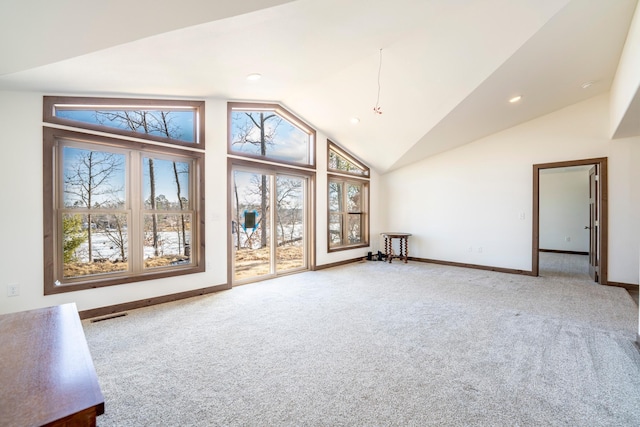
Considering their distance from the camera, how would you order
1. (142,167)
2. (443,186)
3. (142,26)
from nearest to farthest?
(142,26), (142,167), (443,186)

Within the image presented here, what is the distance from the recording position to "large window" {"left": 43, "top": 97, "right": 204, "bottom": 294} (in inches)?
121

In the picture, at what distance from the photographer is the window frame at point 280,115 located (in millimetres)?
4355

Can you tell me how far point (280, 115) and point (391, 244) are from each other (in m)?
3.86

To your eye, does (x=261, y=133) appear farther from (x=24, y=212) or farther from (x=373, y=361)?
(x=373, y=361)

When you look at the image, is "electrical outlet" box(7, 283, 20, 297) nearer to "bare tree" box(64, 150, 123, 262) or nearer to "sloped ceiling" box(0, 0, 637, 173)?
"bare tree" box(64, 150, 123, 262)

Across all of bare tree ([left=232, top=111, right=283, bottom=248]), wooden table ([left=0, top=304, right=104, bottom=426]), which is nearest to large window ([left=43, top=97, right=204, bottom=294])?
bare tree ([left=232, top=111, right=283, bottom=248])

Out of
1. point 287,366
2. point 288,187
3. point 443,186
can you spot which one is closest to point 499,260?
point 443,186

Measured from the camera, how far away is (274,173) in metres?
5.09

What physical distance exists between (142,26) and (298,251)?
4.33 meters

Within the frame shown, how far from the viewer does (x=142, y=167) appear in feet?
11.9

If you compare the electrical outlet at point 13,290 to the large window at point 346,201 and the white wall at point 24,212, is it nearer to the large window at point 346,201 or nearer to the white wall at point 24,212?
the white wall at point 24,212

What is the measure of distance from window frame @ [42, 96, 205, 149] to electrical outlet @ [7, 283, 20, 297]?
1624 millimetres

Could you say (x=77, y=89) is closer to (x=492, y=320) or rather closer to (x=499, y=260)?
(x=492, y=320)

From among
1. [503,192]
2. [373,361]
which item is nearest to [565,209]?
[503,192]
